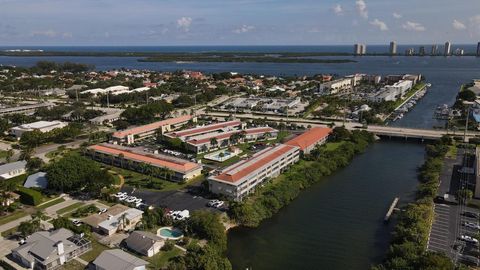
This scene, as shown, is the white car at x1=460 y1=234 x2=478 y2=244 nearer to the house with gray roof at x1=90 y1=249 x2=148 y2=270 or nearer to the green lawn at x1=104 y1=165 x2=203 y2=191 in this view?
the house with gray roof at x1=90 y1=249 x2=148 y2=270

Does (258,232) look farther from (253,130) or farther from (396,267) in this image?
(253,130)

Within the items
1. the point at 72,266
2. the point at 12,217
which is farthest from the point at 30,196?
the point at 72,266

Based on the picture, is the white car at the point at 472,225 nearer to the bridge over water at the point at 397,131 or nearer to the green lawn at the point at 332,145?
the green lawn at the point at 332,145

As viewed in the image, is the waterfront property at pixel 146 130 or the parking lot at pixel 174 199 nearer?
the parking lot at pixel 174 199

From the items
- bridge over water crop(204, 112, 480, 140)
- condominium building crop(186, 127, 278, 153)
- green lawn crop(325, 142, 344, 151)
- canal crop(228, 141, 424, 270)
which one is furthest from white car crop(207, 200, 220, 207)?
bridge over water crop(204, 112, 480, 140)

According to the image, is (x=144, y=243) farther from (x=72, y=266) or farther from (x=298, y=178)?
(x=298, y=178)

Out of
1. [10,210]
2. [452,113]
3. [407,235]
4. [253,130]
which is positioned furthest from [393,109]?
[10,210]

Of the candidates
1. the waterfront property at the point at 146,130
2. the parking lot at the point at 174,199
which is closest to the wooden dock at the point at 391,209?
the parking lot at the point at 174,199
